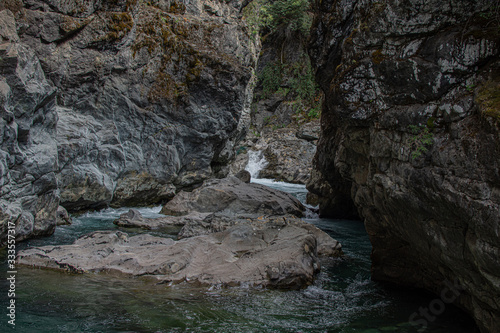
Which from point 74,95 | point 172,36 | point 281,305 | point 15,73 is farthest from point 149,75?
point 281,305

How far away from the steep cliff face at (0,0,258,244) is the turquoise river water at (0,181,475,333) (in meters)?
3.48

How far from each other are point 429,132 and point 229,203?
9.88 m

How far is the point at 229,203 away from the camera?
13.8m

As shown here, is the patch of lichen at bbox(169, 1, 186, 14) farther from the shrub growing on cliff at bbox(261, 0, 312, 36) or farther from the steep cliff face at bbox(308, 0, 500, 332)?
the shrub growing on cliff at bbox(261, 0, 312, 36)

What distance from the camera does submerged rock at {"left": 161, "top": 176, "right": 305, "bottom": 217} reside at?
44.4ft

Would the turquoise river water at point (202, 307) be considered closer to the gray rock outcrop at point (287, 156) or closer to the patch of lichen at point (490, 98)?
the patch of lichen at point (490, 98)

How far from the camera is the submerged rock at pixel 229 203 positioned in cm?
1355

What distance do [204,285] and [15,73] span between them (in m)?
7.01

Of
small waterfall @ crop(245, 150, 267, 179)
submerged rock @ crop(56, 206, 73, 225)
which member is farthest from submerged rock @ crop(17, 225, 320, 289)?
small waterfall @ crop(245, 150, 267, 179)

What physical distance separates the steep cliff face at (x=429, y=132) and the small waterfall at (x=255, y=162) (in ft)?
66.9

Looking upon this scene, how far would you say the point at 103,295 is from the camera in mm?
5602

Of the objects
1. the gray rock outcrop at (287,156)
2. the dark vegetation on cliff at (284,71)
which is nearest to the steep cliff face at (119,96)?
the gray rock outcrop at (287,156)

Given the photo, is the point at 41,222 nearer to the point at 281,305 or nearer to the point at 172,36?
the point at 281,305

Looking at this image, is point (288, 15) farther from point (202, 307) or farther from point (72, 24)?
point (202, 307)
